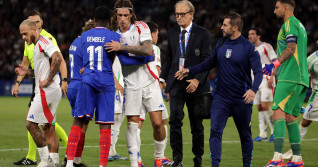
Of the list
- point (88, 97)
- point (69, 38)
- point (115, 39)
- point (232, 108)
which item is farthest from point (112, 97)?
point (69, 38)

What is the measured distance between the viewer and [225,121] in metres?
7.35

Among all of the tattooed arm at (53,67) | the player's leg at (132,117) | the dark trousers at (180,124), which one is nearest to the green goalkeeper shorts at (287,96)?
the dark trousers at (180,124)

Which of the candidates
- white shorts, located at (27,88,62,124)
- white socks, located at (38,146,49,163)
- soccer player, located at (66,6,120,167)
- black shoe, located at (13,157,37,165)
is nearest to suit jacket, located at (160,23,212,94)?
soccer player, located at (66,6,120,167)

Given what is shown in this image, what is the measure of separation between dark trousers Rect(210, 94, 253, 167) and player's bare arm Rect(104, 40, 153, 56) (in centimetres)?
118

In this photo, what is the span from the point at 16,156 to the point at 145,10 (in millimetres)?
24788

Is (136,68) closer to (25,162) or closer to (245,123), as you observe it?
(245,123)

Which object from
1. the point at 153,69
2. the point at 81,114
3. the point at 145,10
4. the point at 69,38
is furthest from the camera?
the point at 145,10

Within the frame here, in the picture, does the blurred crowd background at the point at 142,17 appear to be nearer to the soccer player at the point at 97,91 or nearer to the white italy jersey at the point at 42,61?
the white italy jersey at the point at 42,61

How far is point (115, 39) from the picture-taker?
274 inches

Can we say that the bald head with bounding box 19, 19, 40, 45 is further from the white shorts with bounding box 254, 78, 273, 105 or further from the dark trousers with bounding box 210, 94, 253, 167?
the white shorts with bounding box 254, 78, 273, 105

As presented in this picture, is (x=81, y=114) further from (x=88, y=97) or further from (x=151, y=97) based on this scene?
(x=151, y=97)

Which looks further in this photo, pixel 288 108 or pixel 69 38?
pixel 69 38

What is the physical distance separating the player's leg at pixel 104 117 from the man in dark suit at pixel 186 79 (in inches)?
56.5

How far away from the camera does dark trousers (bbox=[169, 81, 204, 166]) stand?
8.09 metres
